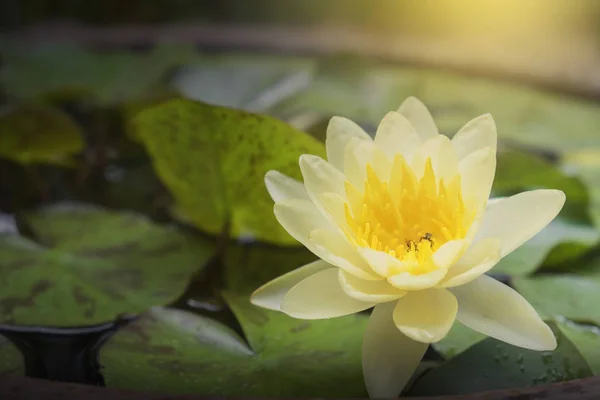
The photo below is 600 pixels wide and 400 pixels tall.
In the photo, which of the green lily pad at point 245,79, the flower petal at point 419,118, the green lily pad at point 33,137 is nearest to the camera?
the flower petal at point 419,118

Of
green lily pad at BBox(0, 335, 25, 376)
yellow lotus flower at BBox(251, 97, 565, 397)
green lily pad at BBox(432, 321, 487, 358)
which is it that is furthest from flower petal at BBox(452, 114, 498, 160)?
green lily pad at BBox(0, 335, 25, 376)

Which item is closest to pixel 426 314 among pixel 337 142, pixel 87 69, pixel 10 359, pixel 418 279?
pixel 418 279

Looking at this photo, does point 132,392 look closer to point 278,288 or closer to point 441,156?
point 278,288

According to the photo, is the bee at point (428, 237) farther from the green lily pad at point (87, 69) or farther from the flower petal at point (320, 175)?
the green lily pad at point (87, 69)

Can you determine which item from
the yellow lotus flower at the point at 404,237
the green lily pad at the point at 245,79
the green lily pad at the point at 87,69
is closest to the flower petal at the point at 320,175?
the yellow lotus flower at the point at 404,237

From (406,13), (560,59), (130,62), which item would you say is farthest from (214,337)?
(406,13)

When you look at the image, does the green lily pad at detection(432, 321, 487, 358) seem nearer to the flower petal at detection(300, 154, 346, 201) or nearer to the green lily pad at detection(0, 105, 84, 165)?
the flower petal at detection(300, 154, 346, 201)

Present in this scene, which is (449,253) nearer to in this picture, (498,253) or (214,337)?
(498,253)
